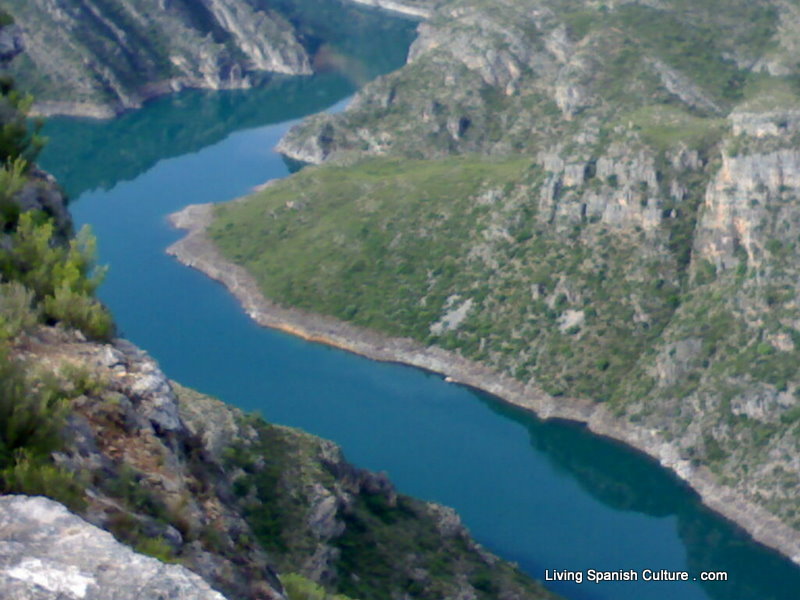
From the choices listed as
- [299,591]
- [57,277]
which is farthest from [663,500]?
[57,277]

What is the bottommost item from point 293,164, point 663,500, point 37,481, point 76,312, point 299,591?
point 293,164

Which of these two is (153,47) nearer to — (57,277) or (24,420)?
(57,277)

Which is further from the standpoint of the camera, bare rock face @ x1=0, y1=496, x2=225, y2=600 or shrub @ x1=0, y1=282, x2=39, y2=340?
shrub @ x1=0, y1=282, x2=39, y2=340

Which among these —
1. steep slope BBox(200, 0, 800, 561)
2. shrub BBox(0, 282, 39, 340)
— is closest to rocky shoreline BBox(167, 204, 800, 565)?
Answer: steep slope BBox(200, 0, 800, 561)

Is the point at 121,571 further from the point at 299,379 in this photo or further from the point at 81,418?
the point at 299,379

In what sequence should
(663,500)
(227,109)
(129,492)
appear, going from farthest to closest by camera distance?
(227,109), (663,500), (129,492)

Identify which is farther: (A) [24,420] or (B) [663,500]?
(B) [663,500]

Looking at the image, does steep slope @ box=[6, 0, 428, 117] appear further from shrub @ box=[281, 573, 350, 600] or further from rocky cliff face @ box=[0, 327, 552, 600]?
rocky cliff face @ box=[0, 327, 552, 600]
